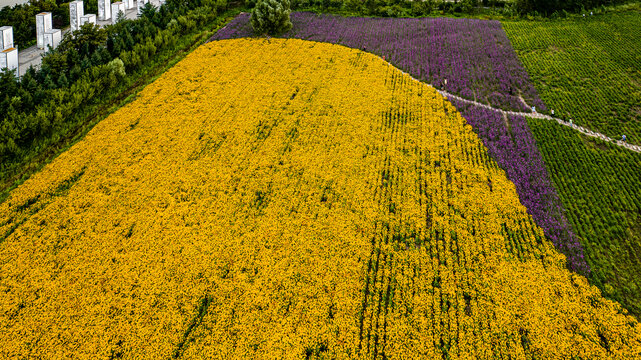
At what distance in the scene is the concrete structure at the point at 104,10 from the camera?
4112 centimetres

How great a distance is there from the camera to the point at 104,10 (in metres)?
41.4

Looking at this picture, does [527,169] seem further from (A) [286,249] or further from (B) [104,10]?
(B) [104,10]

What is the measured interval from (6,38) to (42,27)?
4.17 m

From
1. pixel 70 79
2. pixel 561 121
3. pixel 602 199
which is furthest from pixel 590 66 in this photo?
pixel 70 79

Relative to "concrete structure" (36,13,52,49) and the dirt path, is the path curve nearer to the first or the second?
the dirt path

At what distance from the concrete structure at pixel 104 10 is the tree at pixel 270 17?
1859 centimetres

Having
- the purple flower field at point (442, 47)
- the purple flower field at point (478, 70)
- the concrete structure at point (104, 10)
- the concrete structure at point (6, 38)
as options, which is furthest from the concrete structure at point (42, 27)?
the purple flower field at point (442, 47)

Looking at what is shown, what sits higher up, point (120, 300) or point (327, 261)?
point (327, 261)

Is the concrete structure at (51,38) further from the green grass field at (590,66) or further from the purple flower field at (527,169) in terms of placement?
the green grass field at (590,66)

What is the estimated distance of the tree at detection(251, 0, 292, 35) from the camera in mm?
38344

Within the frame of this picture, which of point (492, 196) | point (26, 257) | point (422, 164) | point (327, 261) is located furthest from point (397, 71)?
point (26, 257)

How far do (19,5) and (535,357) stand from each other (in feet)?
180

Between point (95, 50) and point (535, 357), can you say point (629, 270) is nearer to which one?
point (535, 357)

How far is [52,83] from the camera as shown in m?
27.4
